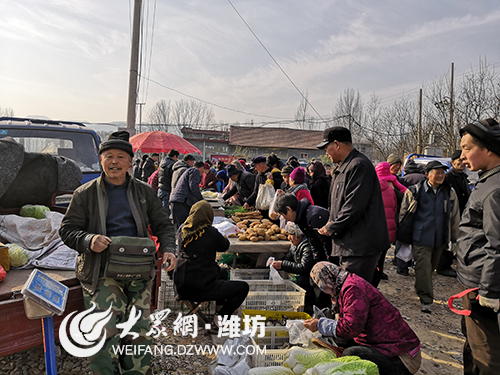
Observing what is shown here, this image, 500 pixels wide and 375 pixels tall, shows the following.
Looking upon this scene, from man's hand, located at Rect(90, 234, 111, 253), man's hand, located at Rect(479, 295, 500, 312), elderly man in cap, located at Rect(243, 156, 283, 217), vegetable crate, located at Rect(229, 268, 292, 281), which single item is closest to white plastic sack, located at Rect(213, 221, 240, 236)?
vegetable crate, located at Rect(229, 268, 292, 281)

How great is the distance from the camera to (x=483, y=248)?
2338mm

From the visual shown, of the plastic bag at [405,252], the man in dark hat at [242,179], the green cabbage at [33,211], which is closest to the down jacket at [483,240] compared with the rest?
the plastic bag at [405,252]

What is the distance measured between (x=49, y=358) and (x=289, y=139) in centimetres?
4782

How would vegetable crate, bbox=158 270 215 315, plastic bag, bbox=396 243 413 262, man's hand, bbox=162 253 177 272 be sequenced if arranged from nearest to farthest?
man's hand, bbox=162 253 177 272 → vegetable crate, bbox=158 270 215 315 → plastic bag, bbox=396 243 413 262

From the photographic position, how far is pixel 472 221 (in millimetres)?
2496

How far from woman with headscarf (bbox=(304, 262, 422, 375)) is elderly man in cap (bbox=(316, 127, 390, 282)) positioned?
2.02ft

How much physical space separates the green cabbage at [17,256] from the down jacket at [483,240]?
364 cm

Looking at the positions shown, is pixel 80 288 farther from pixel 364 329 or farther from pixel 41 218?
pixel 364 329

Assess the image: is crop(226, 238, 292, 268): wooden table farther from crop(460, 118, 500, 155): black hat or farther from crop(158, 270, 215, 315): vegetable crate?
crop(460, 118, 500, 155): black hat

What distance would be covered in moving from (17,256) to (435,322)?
16.4 ft

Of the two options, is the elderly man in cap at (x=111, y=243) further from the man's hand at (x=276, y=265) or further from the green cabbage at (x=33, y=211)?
the man's hand at (x=276, y=265)

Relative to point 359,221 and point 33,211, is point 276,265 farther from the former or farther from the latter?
point 33,211

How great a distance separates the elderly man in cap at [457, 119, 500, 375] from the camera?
2.24 m

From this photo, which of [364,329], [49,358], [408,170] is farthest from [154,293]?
[408,170]
